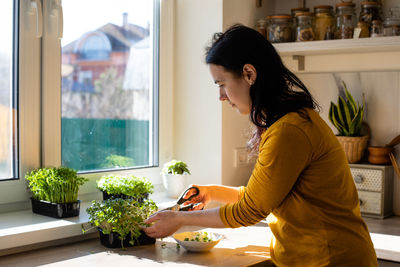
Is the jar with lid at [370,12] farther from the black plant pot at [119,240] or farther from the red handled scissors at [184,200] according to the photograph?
the black plant pot at [119,240]

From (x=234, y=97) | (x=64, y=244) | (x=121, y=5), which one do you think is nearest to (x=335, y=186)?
(x=234, y=97)

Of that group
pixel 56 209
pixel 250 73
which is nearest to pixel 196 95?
pixel 56 209

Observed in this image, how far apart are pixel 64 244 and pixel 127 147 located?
651 millimetres

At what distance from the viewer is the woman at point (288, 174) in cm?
131

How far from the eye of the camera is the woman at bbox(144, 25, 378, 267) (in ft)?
4.30

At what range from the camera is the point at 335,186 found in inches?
53.0

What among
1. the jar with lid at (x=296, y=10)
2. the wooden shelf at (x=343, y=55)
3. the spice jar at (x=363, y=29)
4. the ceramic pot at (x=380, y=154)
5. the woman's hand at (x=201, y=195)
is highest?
the jar with lid at (x=296, y=10)

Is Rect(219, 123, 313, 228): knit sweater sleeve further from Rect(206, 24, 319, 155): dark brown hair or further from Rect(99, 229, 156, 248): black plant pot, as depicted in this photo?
Rect(99, 229, 156, 248): black plant pot

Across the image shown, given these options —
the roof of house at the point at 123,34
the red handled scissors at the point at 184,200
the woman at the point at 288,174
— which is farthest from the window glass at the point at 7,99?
the woman at the point at 288,174

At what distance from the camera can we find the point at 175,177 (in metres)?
2.21

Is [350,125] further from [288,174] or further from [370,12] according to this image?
[288,174]

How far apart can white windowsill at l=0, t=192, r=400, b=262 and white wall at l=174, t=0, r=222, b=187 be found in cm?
64

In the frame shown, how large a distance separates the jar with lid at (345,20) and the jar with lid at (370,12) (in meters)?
0.04

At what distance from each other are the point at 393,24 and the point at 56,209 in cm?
144
